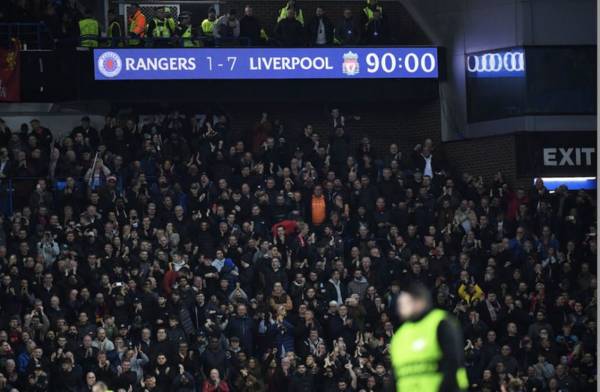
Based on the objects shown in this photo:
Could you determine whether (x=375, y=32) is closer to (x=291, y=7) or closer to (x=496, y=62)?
(x=291, y=7)

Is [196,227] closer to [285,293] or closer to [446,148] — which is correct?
[285,293]

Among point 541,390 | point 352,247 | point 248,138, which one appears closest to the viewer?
point 541,390

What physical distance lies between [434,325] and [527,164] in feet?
75.1

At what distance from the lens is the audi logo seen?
3341 centimetres

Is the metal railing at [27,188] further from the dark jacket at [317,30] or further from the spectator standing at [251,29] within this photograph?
the dark jacket at [317,30]

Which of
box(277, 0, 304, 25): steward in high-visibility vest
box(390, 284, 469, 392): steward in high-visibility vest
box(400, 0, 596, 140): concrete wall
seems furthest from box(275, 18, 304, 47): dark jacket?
box(390, 284, 469, 392): steward in high-visibility vest

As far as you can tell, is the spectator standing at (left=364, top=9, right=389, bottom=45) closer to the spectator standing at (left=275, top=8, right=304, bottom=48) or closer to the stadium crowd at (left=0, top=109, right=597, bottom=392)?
the spectator standing at (left=275, top=8, right=304, bottom=48)

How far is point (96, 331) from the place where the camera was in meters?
24.8

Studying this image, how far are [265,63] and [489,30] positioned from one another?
16.6ft

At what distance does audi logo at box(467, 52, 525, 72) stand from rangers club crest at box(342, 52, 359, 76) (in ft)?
8.95

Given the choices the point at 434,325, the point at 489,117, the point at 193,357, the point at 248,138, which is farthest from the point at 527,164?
the point at 434,325

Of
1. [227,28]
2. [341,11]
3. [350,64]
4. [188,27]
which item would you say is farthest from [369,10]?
[188,27]

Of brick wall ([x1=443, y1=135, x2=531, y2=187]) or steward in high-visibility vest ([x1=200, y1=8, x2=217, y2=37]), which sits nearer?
steward in high-visibility vest ([x1=200, y1=8, x2=217, y2=37])

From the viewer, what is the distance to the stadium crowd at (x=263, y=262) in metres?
25.0
